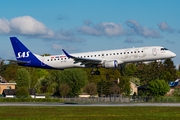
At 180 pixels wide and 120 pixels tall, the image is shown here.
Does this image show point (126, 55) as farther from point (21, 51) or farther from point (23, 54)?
point (21, 51)

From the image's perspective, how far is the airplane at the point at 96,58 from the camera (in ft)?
238

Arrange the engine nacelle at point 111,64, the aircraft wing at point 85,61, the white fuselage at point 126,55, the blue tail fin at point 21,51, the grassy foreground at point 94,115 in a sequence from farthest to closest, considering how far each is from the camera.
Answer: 1. the blue tail fin at point 21,51
2. the aircraft wing at point 85,61
3. the engine nacelle at point 111,64
4. the white fuselage at point 126,55
5. the grassy foreground at point 94,115

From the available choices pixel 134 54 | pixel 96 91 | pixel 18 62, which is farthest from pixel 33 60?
pixel 96 91

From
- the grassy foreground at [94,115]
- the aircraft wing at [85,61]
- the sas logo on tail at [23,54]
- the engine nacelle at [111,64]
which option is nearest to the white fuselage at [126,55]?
the engine nacelle at [111,64]

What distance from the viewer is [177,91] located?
443 ft

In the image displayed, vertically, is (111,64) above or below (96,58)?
below

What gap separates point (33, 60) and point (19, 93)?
4743 cm

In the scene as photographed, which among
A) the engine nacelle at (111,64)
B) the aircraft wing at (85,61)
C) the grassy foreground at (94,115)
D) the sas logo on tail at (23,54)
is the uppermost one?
the sas logo on tail at (23,54)

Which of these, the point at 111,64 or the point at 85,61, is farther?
the point at 85,61

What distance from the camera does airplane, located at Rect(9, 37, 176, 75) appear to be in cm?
7256

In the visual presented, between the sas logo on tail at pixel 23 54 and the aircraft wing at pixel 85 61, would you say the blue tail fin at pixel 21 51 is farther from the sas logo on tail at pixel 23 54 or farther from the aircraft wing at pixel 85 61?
the aircraft wing at pixel 85 61

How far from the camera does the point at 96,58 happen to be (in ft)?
248

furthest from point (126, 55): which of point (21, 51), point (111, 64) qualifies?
point (21, 51)

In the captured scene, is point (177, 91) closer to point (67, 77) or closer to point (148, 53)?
point (67, 77)
